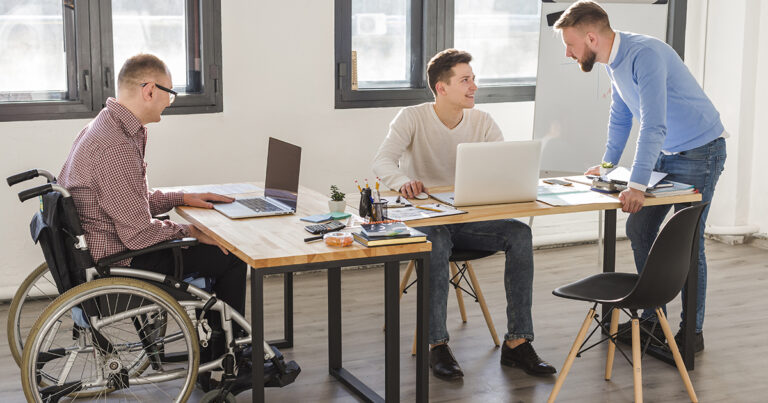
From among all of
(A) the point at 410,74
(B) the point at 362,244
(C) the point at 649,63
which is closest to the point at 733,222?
(A) the point at 410,74

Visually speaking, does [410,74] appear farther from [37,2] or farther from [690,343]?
[690,343]

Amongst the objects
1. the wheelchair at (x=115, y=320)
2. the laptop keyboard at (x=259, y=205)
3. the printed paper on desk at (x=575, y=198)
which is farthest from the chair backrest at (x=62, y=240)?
the printed paper on desk at (x=575, y=198)

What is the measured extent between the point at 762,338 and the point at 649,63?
4.85 feet

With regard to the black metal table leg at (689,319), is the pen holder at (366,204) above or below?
above

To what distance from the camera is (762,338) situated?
156 inches

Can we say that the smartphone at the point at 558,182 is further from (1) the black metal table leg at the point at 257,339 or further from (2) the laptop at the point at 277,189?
(1) the black metal table leg at the point at 257,339

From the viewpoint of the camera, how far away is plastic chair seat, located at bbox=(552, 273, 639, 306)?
300 centimetres

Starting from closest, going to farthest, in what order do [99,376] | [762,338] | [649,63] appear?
[99,376] < [649,63] < [762,338]

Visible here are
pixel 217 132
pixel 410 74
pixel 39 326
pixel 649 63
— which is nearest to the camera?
pixel 39 326

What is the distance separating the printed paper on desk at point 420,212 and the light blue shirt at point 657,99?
764 mm

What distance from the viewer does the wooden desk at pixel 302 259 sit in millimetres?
2564

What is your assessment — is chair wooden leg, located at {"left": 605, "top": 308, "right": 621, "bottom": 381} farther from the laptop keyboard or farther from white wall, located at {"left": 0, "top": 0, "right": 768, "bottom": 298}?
white wall, located at {"left": 0, "top": 0, "right": 768, "bottom": 298}

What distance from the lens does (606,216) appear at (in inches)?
144

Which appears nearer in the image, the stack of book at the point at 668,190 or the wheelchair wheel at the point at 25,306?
the wheelchair wheel at the point at 25,306
